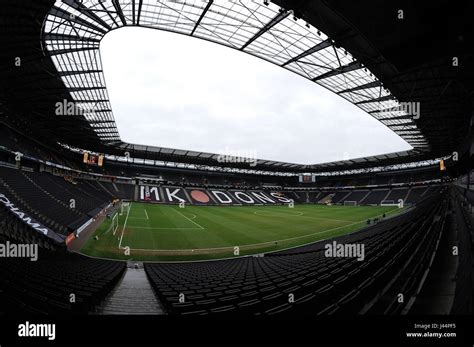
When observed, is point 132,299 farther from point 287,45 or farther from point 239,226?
point 239,226

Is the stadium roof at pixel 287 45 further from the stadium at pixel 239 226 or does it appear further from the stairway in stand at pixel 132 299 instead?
the stairway in stand at pixel 132 299

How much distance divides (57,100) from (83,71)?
5751 mm

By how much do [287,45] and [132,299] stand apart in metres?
21.5

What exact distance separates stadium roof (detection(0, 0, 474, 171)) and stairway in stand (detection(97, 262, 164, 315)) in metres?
15.1

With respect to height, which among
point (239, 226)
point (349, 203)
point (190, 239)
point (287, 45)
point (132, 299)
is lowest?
point (349, 203)

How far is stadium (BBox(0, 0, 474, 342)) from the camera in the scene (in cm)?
568

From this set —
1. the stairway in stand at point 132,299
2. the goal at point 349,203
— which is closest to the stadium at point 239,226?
the stairway in stand at point 132,299

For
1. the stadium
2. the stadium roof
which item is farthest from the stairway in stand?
the stadium roof

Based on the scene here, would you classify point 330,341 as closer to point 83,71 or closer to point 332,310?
point 332,310

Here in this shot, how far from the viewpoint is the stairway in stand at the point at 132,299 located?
7.16m

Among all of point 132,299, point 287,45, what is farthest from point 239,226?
point 132,299

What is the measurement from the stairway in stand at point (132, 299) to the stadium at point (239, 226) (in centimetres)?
10

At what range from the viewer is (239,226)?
3102 cm

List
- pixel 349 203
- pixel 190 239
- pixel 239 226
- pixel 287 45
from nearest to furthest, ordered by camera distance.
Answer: pixel 287 45
pixel 190 239
pixel 239 226
pixel 349 203
